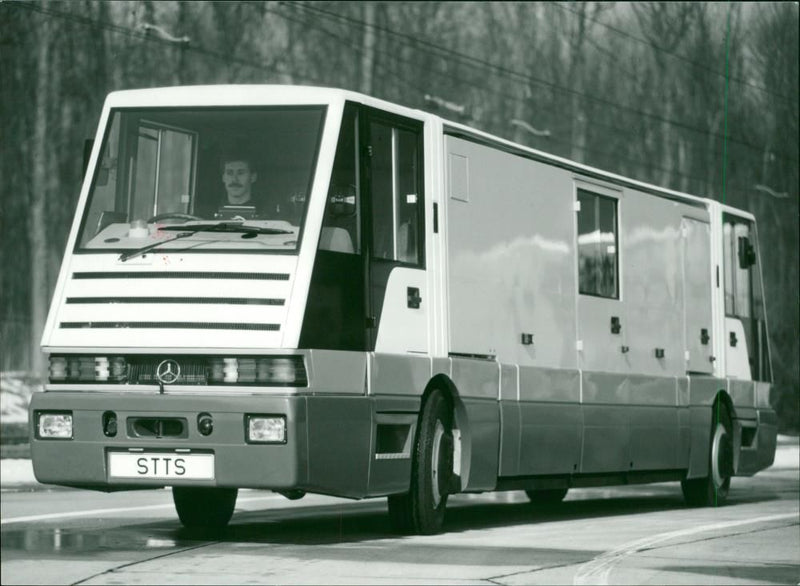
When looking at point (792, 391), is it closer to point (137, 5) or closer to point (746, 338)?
point (137, 5)

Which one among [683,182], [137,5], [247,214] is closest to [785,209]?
[683,182]

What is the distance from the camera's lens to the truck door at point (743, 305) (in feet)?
64.0

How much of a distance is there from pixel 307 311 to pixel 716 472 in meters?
8.10

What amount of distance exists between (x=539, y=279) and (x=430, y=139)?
2.33 metres

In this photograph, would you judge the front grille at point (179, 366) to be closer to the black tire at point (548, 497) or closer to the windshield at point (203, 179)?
the windshield at point (203, 179)

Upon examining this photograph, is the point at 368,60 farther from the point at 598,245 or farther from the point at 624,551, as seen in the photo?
the point at 624,551

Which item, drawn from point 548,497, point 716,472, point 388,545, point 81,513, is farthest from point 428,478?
point 716,472

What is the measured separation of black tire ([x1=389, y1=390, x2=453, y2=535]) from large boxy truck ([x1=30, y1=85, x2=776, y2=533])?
2 centimetres

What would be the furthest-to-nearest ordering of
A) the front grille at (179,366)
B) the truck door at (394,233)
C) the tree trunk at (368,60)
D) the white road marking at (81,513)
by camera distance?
the tree trunk at (368,60) < the white road marking at (81,513) < the truck door at (394,233) < the front grille at (179,366)

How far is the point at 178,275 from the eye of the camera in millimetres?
11789

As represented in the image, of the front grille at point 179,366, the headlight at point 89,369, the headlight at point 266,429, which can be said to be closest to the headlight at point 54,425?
the headlight at point 89,369

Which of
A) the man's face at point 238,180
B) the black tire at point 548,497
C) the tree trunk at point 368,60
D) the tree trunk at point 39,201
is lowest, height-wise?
the black tire at point 548,497

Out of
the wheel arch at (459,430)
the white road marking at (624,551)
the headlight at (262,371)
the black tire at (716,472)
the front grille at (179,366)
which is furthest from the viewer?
the black tire at (716,472)

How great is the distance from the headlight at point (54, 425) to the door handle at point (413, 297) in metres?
2.52
